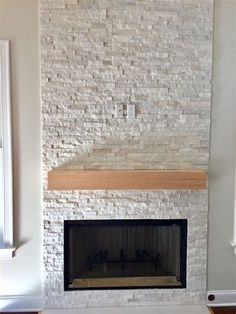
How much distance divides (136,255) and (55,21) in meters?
1.95

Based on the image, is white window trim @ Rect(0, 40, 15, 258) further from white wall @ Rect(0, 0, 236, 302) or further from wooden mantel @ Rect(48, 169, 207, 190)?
wooden mantel @ Rect(48, 169, 207, 190)

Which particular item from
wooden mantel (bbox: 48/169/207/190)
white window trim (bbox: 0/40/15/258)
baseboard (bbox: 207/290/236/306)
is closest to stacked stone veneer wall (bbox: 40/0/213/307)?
wooden mantel (bbox: 48/169/207/190)

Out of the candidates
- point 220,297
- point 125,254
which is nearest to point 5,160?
point 125,254

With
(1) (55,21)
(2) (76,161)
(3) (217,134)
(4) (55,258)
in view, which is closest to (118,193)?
(2) (76,161)

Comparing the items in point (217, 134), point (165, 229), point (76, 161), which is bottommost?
point (165, 229)

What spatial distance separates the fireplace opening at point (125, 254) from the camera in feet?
11.2

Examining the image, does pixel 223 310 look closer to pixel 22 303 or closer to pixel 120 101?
pixel 22 303

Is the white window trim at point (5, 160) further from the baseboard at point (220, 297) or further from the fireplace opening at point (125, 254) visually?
the baseboard at point (220, 297)

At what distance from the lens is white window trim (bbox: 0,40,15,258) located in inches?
128

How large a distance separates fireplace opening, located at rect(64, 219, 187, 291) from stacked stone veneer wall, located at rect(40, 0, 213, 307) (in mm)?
78

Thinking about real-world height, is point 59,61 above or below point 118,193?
above

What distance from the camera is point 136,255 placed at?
3.50 meters

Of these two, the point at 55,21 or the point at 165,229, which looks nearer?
the point at 55,21

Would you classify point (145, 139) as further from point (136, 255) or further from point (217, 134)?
point (136, 255)
